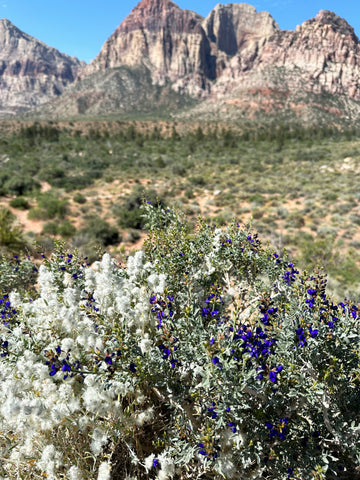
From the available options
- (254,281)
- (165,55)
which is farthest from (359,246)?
(165,55)

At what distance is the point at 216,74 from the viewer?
167 m

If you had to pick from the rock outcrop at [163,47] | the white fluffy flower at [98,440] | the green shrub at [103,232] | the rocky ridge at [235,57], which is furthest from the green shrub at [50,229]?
the rock outcrop at [163,47]

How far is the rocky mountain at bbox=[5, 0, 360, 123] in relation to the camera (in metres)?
97.5

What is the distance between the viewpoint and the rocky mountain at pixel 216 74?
320 feet

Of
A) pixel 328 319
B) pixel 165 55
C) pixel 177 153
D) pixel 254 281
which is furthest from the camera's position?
pixel 165 55

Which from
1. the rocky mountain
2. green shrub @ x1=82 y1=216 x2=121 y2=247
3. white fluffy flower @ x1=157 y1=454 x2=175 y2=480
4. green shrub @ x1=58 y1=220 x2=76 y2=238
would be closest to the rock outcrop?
the rocky mountain

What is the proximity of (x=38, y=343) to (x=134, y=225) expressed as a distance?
14183 millimetres

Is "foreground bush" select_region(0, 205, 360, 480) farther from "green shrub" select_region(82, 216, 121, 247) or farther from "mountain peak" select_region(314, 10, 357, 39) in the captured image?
"mountain peak" select_region(314, 10, 357, 39)

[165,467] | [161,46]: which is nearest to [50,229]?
[165,467]

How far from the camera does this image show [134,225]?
16922 mm

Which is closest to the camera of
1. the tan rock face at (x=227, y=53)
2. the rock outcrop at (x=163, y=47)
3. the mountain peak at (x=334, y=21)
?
the tan rock face at (x=227, y=53)

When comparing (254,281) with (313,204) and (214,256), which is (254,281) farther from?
(313,204)

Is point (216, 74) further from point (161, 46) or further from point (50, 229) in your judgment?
point (50, 229)

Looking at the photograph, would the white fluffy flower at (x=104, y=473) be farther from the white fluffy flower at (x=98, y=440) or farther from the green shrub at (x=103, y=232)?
the green shrub at (x=103, y=232)
